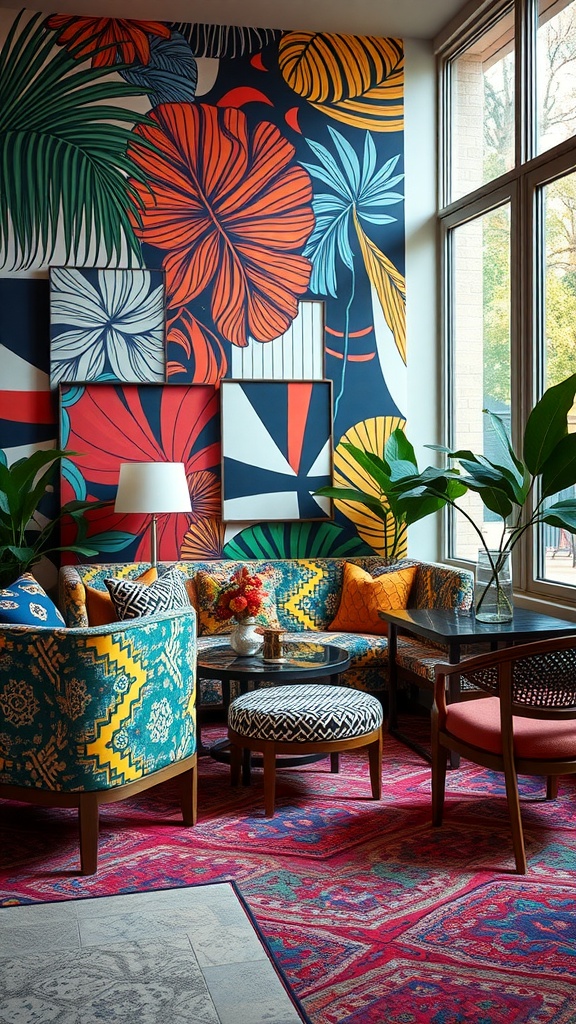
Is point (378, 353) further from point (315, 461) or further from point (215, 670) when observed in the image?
point (215, 670)

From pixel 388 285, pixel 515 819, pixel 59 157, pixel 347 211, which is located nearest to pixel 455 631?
pixel 515 819

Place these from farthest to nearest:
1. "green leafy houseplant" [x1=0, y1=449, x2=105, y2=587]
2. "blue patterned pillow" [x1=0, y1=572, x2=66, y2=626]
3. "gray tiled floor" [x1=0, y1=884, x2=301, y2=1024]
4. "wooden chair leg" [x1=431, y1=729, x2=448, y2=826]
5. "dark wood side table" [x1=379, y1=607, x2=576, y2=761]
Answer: "green leafy houseplant" [x1=0, y1=449, x2=105, y2=587]
"dark wood side table" [x1=379, y1=607, x2=576, y2=761]
"wooden chair leg" [x1=431, y1=729, x2=448, y2=826]
"blue patterned pillow" [x1=0, y1=572, x2=66, y2=626]
"gray tiled floor" [x1=0, y1=884, x2=301, y2=1024]

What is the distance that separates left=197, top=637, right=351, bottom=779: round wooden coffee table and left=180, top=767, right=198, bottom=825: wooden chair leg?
1.44 ft

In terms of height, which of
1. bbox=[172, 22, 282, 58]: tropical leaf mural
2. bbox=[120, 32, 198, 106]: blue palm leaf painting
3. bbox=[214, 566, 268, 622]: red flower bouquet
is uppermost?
bbox=[172, 22, 282, 58]: tropical leaf mural

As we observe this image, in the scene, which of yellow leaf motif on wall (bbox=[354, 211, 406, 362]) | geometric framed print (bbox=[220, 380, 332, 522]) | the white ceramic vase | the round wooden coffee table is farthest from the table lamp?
yellow leaf motif on wall (bbox=[354, 211, 406, 362])

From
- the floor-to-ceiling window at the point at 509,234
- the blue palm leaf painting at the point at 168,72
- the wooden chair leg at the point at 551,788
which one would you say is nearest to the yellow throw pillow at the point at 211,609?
the floor-to-ceiling window at the point at 509,234

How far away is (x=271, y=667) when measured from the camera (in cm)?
383

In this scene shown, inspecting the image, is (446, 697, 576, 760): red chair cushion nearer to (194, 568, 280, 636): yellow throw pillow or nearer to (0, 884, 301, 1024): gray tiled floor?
(0, 884, 301, 1024): gray tiled floor

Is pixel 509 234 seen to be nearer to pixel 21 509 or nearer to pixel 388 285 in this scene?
pixel 388 285

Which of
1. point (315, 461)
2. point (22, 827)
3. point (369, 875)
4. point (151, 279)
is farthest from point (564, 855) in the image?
point (151, 279)

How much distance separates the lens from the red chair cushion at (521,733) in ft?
9.86

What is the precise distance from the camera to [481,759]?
3.12 meters

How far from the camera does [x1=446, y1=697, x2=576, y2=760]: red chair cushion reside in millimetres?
3004

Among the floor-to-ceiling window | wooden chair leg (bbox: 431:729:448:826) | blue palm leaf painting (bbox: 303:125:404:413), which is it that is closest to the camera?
wooden chair leg (bbox: 431:729:448:826)
